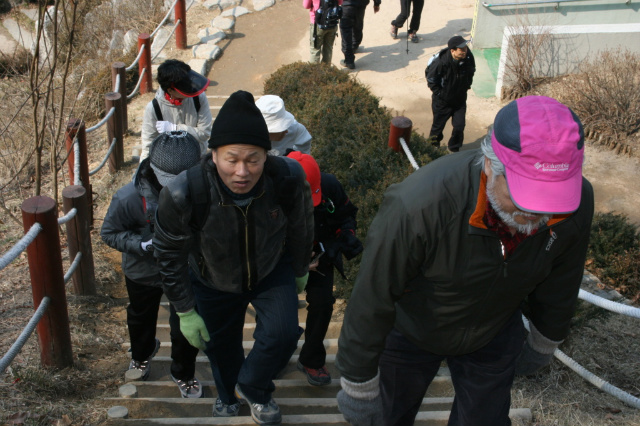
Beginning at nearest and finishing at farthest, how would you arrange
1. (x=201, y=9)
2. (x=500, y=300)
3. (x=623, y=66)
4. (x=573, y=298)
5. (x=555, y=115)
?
(x=555, y=115) → (x=500, y=300) → (x=573, y=298) → (x=623, y=66) → (x=201, y=9)

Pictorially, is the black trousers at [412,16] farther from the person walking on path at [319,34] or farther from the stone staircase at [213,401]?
→ the stone staircase at [213,401]

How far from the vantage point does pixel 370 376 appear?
243 centimetres

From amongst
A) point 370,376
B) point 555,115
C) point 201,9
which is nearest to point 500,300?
point 370,376

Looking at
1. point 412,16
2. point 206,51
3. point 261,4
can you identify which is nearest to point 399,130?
point 206,51

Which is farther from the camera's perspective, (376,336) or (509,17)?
(509,17)

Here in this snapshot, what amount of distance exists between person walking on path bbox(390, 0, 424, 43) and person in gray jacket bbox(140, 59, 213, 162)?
6.84 metres

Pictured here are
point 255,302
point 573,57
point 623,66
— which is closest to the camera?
point 255,302

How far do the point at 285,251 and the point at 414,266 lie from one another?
112 centimetres

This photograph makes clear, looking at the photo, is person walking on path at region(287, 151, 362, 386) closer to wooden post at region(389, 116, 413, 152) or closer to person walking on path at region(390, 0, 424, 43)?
wooden post at region(389, 116, 413, 152)

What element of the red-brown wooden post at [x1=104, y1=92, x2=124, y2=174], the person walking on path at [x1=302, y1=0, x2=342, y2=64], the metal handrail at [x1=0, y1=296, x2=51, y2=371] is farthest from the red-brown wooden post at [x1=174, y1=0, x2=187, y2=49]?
the metal handrail at [x1=0, y1=296, x2=51, y2=371]

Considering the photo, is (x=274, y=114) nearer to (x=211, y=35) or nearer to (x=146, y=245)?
(x=146, y=245)

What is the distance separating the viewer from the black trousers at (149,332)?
3615 mm

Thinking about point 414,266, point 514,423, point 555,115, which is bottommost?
point 514,423

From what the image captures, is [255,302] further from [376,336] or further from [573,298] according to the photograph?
[573,298]
